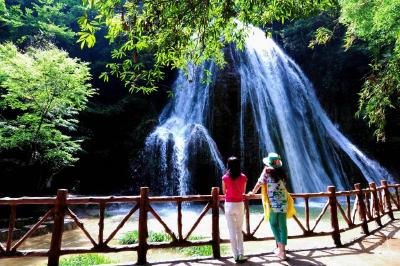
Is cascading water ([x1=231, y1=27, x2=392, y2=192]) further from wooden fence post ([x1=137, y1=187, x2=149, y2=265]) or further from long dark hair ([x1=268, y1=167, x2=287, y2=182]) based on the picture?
wooden fence post ([x1=137, y1=187, x2=149, y2=265])

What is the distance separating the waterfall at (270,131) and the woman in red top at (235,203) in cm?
1243

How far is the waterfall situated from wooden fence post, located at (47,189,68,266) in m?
12.5

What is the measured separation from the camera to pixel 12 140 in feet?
44.6

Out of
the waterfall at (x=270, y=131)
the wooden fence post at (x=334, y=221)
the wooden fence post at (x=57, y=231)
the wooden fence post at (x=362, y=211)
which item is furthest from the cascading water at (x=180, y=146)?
the wooden fence post at (x=57, y=231)

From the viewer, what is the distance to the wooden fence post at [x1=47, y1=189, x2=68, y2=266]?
17.7ft

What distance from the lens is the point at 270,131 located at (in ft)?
68.4

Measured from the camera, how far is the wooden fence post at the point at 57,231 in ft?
17.7

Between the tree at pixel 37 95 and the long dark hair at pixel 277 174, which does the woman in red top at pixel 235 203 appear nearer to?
the long dark hair at pixel 277 174

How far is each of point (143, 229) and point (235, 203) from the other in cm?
173

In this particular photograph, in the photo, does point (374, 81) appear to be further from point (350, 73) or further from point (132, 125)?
point (350, 73)

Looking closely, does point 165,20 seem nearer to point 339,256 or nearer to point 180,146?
point 339,256

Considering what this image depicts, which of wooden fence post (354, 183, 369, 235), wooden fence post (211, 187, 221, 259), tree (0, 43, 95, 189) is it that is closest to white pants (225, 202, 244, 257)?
wooden fence post (211, 187, 221, 259)

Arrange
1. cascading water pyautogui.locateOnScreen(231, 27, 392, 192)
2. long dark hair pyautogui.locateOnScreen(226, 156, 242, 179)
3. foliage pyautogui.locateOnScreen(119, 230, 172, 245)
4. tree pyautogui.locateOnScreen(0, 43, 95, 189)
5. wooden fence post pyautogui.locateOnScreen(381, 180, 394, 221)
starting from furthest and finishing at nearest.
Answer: cascading water pyautogui.locateOnScreen(231, 27, 392, 192) < tree pyautogui.locateOnScreen(0, 43, 95, 189) < wooden fence post pyautogui.locateOnScreen(381, 180, 394, 221) < foliage pyautogui.locateOnScreen(119, 230, 172, 245) < long dark hair pyautogui.locateOnScreen(226, 156, 242, 179)

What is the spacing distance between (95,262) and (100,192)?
14.1m
